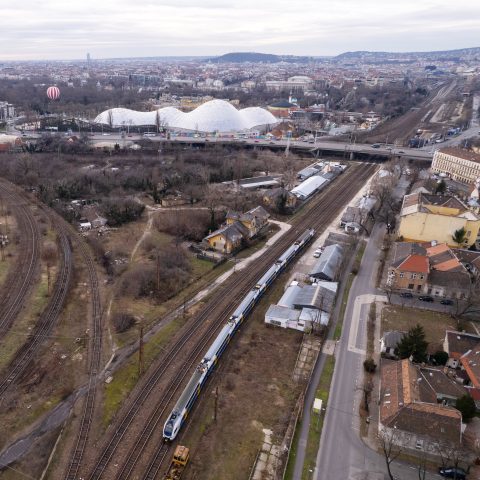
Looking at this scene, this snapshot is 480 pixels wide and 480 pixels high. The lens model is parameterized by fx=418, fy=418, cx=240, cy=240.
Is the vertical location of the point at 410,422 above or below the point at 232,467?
above

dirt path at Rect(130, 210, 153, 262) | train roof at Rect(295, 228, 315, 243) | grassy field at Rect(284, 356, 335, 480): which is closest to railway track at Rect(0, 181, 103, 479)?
dirt path at Rect(130, 210, 153, 262)

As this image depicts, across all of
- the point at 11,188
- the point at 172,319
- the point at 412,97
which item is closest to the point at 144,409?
the point at 172,319

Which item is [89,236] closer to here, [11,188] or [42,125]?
[11,188]

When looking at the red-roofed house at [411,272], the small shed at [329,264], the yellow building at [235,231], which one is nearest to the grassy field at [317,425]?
the small shed at [329,264]

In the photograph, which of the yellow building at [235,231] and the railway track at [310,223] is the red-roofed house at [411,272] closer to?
the railway track at [310,223]

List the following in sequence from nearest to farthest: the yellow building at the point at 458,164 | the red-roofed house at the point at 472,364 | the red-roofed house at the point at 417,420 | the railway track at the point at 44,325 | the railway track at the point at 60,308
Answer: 1. the red-roofed house at the point at 417,420
2. the railway track at the point at 60,308
3. the red-roofed house at the point at 472,364
4. the railway track at the point at 44,325
5. the yellow building at the point at 458,164

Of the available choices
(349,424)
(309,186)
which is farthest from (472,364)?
(309,186)
